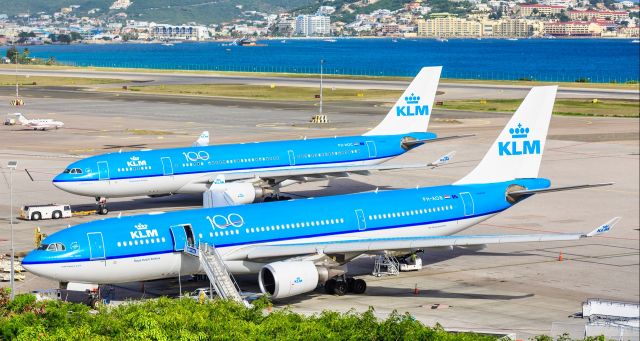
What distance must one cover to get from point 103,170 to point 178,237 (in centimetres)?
2439

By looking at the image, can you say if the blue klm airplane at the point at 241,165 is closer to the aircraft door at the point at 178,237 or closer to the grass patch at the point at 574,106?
the aircraft door at the point at 178,237

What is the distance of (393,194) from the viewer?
55.2 meters

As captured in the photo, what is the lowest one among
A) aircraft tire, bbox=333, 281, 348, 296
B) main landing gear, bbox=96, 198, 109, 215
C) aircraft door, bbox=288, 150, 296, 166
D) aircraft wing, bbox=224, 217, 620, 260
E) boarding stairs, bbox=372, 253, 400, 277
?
main landing gear, bbox=96, 198, 109, 215

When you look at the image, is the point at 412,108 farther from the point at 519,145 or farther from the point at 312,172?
the point at 519,145

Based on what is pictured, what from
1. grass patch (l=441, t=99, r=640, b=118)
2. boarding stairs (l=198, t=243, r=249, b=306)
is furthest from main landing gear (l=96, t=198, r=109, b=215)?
grass patch (l=441, t=99, r=640, b=118)

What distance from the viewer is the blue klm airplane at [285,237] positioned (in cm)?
4628

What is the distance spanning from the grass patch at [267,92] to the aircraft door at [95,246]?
12047 cm

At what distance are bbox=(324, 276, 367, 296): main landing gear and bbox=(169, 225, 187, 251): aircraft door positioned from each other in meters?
6.60

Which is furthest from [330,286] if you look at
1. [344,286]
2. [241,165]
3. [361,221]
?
[241,165]

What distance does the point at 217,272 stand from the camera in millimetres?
46812

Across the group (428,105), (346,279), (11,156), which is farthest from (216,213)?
(11,156)

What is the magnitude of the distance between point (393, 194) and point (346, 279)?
264 inches

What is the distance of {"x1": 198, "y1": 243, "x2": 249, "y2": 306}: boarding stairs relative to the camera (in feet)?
151

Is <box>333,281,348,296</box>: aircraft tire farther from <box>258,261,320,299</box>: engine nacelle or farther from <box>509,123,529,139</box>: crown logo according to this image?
<box>509,123,529,139</box>: crown logo
